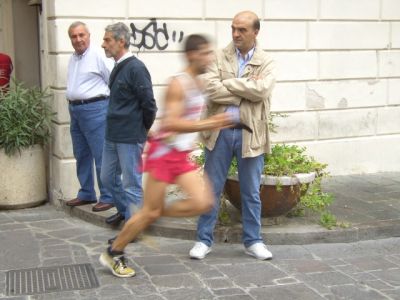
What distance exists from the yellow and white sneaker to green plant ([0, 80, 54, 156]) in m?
2.38

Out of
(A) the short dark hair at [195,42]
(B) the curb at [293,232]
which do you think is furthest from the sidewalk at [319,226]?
(A) the short dark hair at [195,42]

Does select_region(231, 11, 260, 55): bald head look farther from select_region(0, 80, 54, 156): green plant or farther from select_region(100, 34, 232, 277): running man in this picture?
select_region(0, 80, 54, 156): green plant

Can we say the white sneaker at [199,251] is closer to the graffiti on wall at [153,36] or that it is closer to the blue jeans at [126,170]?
the blue jeans at [126,170]

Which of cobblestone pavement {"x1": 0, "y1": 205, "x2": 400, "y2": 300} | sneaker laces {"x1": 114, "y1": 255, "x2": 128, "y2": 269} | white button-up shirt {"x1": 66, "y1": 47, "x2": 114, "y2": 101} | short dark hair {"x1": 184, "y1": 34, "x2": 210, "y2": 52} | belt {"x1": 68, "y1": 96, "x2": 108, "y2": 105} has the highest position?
short dark hair {"x1": 184, "y1": 34, "x2": 210, "y2": 52}

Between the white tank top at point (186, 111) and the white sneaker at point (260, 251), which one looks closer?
the white tank top at point (186, 111)

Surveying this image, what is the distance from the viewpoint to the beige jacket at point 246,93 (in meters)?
4.96

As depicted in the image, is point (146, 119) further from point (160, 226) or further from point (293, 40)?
point (293, 40)

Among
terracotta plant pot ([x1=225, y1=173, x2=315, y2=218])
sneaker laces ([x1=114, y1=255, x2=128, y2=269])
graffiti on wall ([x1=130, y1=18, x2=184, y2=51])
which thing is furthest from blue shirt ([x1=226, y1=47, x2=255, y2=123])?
graffiti on wall ([x1=130, y1=18, x2=184, y2=51])

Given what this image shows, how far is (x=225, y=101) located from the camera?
5.05 m

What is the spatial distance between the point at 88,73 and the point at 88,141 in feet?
2.25

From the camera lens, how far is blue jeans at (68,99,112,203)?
20.7 ft

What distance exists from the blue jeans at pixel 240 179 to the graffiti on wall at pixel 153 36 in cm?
222

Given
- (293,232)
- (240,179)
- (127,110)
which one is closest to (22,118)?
(127,110)

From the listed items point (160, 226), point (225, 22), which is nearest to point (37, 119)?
point (160, 226)
